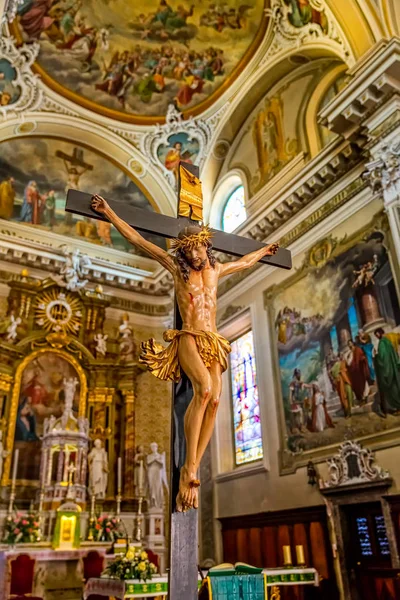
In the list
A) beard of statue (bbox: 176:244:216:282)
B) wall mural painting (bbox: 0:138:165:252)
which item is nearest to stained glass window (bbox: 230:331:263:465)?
wall mural painting (bbox: 0:138:165:252)

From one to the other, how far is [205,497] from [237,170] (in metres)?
8.77

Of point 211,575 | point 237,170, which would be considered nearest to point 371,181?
point 237,170

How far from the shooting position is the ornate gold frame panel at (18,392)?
1225cm

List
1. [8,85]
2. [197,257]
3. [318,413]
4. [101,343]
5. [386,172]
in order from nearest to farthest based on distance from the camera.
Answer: [197,257] < [386,172] < [318,413] < [8,85] < [101,343]

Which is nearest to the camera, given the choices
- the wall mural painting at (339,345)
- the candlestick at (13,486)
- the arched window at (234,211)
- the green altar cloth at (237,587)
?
the green altar cloth at (237,587)

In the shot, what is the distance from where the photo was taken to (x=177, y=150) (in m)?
16.1

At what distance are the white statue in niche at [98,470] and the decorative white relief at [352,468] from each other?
580cm

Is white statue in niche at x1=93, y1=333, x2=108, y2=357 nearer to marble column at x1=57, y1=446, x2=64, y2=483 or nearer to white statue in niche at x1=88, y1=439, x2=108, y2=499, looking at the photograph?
white statue in niche at x1=88, y1=439, x2=108, y2=499

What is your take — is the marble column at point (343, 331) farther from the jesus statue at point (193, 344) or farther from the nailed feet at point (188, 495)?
the nailed feet at point (188, 495)

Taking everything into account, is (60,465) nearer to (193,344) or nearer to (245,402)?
(245,402)

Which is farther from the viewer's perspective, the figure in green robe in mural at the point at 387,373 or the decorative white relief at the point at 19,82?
the decorative white relief at the point at 19,82

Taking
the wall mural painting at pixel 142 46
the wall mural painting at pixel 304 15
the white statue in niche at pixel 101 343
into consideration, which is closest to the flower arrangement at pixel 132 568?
the white statue in niche at pixel 101 343

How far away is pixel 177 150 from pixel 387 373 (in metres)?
10.1

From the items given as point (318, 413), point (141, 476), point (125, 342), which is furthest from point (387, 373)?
point (125, 342)
